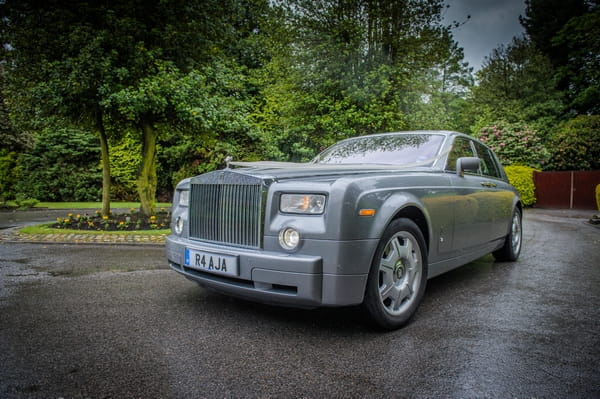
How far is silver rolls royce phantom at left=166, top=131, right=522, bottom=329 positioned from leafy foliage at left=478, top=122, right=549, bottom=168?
18.9 m

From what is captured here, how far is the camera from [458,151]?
167 inches

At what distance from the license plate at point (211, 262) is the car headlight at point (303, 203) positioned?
0.51 meters

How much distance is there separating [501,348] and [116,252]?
18.4ft

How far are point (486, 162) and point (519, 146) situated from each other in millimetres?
17502

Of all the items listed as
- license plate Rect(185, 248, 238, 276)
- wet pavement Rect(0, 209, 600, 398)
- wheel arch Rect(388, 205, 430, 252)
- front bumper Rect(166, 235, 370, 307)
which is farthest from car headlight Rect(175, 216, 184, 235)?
wheel arch Rect(388, 205, 430, 252)

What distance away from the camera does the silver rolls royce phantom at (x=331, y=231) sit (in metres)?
2.52

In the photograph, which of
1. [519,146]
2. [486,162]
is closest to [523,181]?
[519,146]

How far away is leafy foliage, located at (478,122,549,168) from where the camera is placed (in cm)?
1992

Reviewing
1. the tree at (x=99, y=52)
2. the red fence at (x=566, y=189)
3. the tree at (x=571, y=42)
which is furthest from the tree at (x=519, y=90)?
the tree at (x=99, y=52)

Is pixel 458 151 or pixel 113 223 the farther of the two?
pixel 113 223

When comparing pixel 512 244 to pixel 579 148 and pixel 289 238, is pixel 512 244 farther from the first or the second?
pixel 579 148

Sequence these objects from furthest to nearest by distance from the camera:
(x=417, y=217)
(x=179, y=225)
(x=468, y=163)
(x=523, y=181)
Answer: (x=523, y=181)
(x=468, y=163)
(x=179, y=225)
(x=417, y=217)

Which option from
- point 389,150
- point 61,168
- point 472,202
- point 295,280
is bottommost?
point 295,280

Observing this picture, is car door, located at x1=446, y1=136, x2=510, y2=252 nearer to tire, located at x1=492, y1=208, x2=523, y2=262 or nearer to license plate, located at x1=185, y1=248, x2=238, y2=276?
tire, located at x1=492, y1=208, x2=523, y2=262
